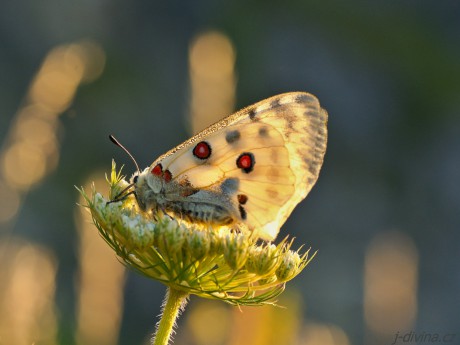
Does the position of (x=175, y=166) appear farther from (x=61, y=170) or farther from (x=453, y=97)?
(x=453, y=97)

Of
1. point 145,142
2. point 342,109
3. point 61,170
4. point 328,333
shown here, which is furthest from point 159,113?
point 328,333

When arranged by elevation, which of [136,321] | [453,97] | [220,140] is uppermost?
[453,97]

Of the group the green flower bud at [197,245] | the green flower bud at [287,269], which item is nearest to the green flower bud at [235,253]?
the green flower bud at [197,245]

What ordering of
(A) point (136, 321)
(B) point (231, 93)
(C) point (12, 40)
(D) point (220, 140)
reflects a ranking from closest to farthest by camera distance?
(D) point (220, 140) → (B) point (231, 93) → (A) point (136, 321) → (C) point (12, 40)

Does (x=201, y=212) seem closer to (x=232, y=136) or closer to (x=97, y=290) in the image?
(x=232, y=136)

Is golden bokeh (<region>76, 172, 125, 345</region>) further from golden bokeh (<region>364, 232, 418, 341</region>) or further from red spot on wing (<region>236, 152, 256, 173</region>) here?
golden bokeh (<region>364, 232, 418, 341</region>)

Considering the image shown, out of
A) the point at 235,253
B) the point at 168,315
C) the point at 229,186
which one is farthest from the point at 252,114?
the point at 168,315
